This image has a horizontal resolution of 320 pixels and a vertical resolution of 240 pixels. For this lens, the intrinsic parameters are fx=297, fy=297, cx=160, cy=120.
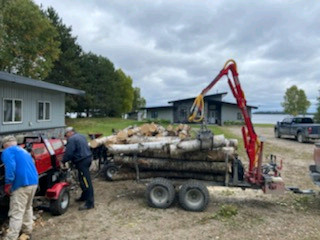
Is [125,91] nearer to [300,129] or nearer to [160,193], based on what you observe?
[300,129]

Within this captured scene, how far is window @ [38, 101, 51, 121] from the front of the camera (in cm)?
1756

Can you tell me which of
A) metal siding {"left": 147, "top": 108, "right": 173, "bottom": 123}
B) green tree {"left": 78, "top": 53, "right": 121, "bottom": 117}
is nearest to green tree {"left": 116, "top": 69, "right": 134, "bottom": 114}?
green tree {"left": 78, "top": 53, "right": 121, "bottom": 117}

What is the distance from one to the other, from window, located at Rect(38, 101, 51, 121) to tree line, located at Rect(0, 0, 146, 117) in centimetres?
1172

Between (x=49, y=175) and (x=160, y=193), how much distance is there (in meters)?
2.50

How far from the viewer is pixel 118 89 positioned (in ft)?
204

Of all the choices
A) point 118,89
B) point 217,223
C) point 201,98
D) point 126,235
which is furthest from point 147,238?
point 118,89

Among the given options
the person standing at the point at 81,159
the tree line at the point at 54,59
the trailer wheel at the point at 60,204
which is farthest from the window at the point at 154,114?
the trailer wheel at the point at 60,204

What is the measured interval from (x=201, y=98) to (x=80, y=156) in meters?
3.10

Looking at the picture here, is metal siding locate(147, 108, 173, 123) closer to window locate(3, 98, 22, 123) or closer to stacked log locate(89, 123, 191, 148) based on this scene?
window locate(3, 98, 22, 123)

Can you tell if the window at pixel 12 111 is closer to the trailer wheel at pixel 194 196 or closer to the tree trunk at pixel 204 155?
the tree trunk at pixel 204 155

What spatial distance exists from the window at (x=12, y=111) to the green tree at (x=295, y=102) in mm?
50318

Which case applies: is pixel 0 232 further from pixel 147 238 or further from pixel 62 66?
pixel 62 66

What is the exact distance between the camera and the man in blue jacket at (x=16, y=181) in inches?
185

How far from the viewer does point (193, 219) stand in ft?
20.0
